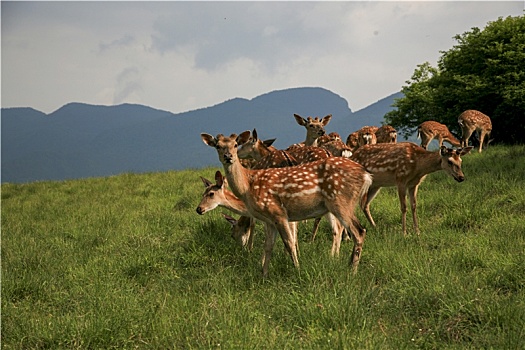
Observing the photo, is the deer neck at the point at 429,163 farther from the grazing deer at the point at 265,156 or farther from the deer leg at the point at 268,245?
the deer leg at the point at 268,245

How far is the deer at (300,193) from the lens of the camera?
6.30 metres

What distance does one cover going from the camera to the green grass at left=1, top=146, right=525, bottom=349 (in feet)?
14.1

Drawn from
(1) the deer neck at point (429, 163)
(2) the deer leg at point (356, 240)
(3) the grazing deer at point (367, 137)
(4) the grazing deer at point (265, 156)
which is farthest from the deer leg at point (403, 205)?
(3) the grazing deer at point (367, 137)

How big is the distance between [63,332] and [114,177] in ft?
45.0

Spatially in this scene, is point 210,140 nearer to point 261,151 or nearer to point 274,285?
point 274,285

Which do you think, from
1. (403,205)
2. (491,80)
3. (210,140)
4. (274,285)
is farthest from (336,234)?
(491,80)

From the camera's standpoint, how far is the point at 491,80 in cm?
1800

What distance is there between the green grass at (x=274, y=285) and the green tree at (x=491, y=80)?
8.78 metres

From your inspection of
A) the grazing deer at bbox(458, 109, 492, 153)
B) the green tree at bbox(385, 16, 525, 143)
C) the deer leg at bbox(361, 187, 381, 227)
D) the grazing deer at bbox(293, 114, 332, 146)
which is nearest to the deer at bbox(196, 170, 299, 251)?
the deer leg at bbox(361, 187, 381, 227)

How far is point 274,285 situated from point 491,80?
15580 millimetres

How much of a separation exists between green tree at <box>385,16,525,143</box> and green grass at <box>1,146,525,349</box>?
878 cm

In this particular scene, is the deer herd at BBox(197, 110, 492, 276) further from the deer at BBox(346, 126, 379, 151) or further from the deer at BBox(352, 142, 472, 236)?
the deer at BBox(346, 126, 379, 151)

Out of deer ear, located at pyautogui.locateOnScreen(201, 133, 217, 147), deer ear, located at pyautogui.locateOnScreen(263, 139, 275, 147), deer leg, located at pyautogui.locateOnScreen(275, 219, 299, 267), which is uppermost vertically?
deer ear, located at pyautogui.locateOnScreen(201, 133, 217, 147)

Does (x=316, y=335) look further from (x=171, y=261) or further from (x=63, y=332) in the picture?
(x=171, y=261)
